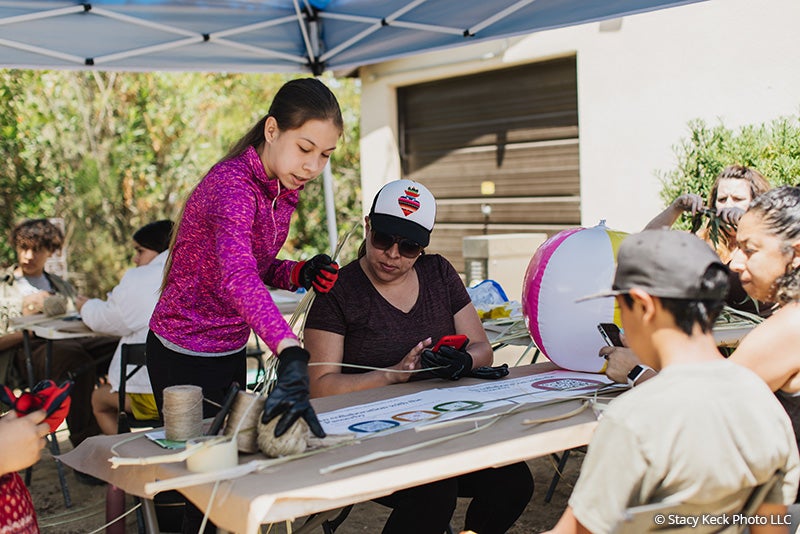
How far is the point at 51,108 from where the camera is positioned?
Result: 10.2 metres

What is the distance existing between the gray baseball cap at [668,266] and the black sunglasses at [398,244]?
1115mm

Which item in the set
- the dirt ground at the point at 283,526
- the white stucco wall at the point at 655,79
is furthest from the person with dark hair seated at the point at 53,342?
the white stucco wall at the point at 655,79

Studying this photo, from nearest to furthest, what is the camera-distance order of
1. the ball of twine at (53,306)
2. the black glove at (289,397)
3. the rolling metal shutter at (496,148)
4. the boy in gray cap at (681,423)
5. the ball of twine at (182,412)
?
the boy in gray cap at (681,423) < the black glove at (289,397) < the ball of twine at (182,412) < the ball of twine at (53,306) < the rolling metal shutter at (496,148)

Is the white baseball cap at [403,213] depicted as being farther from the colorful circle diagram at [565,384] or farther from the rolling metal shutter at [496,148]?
the rolling metal shutter at [496,148]

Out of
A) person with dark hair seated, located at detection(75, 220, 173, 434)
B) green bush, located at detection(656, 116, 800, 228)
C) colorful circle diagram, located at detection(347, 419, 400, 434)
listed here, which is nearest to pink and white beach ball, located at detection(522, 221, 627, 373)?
colorful circle diagram, located at detection(347, 419, 400, 434)

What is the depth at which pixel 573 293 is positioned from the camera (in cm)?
262

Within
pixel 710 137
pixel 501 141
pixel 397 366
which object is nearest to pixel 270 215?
pixel 397 366

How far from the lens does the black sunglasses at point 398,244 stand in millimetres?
2691

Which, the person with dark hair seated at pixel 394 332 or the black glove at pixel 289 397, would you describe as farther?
the person with dark hair seated at pixel 394 332

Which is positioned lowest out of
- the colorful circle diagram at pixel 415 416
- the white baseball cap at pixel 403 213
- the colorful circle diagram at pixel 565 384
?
the colorful circle diagram at pixel 565 384

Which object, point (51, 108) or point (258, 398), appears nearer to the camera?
point (258, 398)


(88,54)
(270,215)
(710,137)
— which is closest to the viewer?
(270,215)

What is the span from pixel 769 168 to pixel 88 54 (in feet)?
13.6

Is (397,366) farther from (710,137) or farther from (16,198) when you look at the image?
(16,198)
